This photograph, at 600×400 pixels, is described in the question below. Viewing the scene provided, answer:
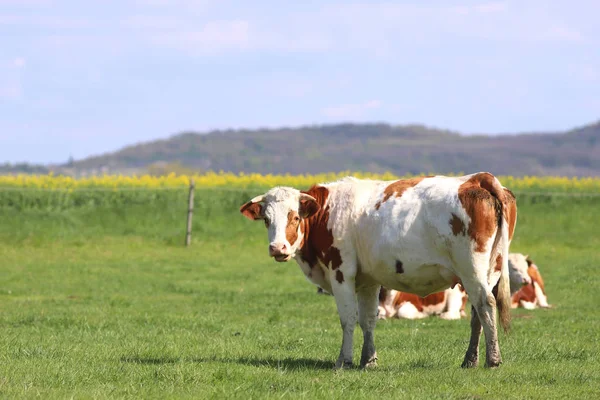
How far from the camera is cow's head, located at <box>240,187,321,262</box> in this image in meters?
10.1

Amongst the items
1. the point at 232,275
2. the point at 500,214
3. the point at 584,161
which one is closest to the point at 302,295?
the point at 232,275

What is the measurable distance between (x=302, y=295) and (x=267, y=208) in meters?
9.24

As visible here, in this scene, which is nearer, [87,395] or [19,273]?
[87,395]

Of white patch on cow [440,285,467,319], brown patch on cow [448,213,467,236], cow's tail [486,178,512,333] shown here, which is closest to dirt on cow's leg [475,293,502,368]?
cow's tail [486,178,512,333]

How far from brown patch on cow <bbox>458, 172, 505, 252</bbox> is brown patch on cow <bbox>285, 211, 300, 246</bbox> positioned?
1742 mm

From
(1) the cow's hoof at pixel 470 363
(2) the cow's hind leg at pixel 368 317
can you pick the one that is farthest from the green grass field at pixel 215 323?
(2) the cow's hind leg at pixel 368 317

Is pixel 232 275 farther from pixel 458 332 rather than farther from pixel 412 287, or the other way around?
pixel 412 287

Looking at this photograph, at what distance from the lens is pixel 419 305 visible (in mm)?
16172

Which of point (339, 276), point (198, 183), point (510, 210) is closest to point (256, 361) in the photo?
point (339, 276)

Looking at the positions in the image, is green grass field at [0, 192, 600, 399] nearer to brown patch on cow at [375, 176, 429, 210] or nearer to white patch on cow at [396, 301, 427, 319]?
white patch on cow at [396, 301, 427, 319]

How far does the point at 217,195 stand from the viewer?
1328 inches

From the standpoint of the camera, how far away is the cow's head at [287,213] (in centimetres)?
1010

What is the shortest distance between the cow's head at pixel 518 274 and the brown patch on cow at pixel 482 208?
904cm

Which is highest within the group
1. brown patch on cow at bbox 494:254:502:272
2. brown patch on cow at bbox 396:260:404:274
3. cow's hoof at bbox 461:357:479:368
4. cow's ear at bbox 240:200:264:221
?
cow's ear at bbox 240:200:264:221
